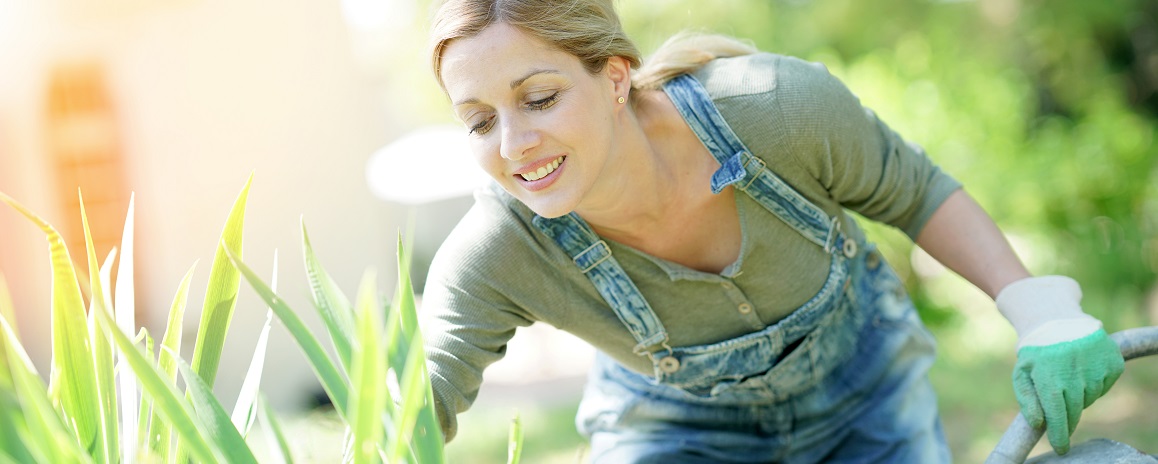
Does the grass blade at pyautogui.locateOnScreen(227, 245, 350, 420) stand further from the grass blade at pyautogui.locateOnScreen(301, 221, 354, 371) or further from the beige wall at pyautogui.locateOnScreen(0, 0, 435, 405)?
the beige wall at pyautogui.locateOnScreen(0, 0, 435, 405)

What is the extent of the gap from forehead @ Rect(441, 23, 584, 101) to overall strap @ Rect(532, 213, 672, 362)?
265 millimetres

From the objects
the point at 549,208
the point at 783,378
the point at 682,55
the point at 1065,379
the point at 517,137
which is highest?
the point at 682,55

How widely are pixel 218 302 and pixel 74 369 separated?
0.63 ft

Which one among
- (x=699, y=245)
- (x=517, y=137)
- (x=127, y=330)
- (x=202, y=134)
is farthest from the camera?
(x=202, y=134)

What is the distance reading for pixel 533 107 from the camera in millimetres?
1659

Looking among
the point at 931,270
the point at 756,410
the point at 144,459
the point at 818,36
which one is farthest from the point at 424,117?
the point at 144,459

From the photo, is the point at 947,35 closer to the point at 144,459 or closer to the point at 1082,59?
the point at 1082,59

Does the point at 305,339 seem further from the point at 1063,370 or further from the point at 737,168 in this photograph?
the point at 1063,370

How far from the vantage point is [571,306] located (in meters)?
1.87

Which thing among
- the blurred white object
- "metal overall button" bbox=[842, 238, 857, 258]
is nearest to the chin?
"metal overall button" bbox=[842, 238, 857, 258]

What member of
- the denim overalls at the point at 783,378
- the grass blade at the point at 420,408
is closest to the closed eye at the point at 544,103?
the denim overalls at the point at 783,378

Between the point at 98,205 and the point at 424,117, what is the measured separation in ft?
14.8

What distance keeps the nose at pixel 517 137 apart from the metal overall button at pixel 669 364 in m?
0.49

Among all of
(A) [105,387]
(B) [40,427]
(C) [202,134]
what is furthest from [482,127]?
(C) [202,134]
